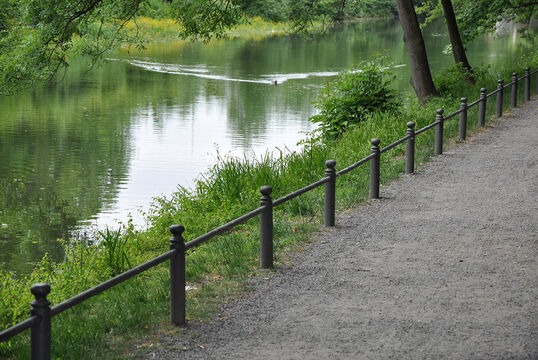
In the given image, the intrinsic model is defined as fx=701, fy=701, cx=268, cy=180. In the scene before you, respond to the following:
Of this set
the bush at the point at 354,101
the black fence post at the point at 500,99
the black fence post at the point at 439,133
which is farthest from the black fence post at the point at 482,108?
the black fence post at the point at 439,133

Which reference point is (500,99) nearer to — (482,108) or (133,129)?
(482,108)

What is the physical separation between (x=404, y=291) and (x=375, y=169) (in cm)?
439

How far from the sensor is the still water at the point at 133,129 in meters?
15.8

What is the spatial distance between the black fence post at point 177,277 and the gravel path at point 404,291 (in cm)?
21

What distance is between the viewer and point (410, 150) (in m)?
13.3

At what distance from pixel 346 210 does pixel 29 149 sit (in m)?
14.5

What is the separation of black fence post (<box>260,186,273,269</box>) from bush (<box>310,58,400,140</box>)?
1075 cm

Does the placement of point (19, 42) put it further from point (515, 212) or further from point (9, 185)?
point (515, 212)

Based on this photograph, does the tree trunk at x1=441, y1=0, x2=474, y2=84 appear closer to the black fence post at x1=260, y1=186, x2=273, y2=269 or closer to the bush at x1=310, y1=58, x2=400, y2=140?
the bush at x1=310, y1=58, x2=400, y2=140

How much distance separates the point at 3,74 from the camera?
1791 centimetres

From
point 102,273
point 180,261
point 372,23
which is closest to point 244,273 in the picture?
point 180,261

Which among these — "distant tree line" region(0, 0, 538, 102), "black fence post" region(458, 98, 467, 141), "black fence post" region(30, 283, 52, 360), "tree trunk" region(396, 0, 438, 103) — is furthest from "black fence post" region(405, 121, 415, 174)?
"black fence post" region(30, 283, 52, 360)

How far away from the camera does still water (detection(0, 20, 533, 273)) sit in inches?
620

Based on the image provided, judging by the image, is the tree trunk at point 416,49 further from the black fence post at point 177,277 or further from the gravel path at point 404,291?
the black fence post at point 177,277
